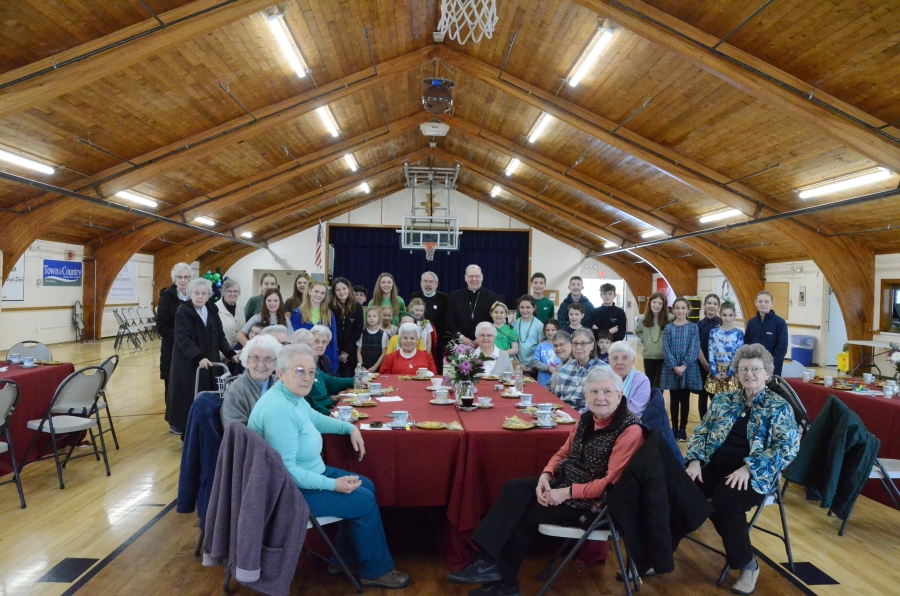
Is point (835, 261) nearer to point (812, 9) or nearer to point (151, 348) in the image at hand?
point (812, 9)

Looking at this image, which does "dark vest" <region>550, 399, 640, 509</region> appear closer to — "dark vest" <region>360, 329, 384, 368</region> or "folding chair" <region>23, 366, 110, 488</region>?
"dark vest" <region>360, 329, 384, 368</region>

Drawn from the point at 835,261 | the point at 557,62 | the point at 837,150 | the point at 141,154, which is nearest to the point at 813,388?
the point at 837,150

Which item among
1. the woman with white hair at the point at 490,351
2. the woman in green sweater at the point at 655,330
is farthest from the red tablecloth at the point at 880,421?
the woman with white hair at the point at 490,351

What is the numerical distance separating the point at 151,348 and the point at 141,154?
5564mm

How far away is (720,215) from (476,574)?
10.5m

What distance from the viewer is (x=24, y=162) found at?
863 centimetres

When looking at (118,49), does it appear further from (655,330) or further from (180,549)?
(655,330)

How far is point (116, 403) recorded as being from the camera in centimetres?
695

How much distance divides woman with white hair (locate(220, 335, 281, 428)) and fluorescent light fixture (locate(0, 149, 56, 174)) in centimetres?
774

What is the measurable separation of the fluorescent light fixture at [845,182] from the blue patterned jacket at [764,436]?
6.12 meters

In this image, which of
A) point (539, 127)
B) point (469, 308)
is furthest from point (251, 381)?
point (539, 127)

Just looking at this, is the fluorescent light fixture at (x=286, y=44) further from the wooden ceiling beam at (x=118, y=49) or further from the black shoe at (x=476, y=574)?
the black shoe at (x=476, y=574)

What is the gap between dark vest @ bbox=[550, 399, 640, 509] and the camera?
2.58 meters

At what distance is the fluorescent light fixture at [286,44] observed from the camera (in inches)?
274
